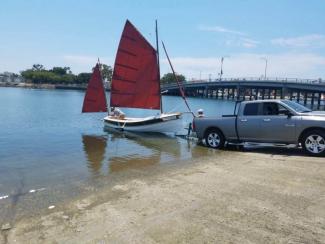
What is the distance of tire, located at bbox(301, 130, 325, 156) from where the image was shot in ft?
45.3

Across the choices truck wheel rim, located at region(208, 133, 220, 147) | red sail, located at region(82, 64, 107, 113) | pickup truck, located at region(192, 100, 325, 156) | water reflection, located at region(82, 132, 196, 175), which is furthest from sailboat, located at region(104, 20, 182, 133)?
pickup truck, located at region(192, 100, 325, 156)

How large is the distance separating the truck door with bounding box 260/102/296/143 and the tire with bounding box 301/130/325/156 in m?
0.46

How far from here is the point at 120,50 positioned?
28719 millimetres

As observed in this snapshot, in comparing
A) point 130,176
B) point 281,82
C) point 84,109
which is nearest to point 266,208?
point 130,176

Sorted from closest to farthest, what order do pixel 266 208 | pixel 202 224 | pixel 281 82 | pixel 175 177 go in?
pixel 202 224 → pixel 266 208 → pixel 175 177 → pixel 281 82

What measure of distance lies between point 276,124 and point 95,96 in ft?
70.1

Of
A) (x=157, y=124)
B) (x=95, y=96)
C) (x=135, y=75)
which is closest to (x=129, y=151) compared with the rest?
(x=157, y=124)

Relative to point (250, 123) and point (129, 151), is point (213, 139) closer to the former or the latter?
point (250, 123)

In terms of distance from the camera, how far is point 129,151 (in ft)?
61.0

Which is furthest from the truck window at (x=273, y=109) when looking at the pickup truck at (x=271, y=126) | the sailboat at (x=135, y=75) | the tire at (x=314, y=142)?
the sailboat at (x=135, y=75)

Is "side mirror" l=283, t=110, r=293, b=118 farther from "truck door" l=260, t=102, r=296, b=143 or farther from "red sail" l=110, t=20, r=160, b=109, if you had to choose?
"red sail" l=110, t=20, r=160, b=109

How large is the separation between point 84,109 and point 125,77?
20.5 feet

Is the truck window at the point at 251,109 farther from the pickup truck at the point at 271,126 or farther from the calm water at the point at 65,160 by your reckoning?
the calm water at the point at 65,160

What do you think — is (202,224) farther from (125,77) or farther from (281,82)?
(281,82)
